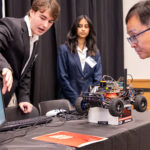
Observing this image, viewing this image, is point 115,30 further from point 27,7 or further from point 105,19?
point 27,7

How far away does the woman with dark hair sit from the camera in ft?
9.61

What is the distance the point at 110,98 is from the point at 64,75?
152 centimetres

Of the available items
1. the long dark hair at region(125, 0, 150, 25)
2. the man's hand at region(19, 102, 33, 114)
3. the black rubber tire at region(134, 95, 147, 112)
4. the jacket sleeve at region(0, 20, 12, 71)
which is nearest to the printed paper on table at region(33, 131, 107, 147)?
the black rubber tire at region(134, 95, 147, 112)

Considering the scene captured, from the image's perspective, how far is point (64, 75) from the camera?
114 inches

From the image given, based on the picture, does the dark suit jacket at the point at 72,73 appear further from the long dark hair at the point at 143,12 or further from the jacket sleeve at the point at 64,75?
the long dark hair at the point at 143,12

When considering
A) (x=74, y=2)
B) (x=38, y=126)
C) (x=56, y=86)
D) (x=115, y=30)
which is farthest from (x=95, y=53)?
(x=38, y=126)

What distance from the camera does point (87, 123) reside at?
1.46m

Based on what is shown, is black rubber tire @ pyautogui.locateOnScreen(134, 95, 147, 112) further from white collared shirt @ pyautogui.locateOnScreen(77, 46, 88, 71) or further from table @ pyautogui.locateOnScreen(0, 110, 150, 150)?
white collared shirt @ pyautogui.locateOnScreen(77, 46, 88, 71)

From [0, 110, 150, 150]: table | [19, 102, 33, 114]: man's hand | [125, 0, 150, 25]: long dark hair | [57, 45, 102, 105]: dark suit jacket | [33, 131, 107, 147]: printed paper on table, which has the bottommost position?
[0, 110, 150, 150]: table

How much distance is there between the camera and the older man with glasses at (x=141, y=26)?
110 centimetres

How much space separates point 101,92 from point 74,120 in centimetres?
26

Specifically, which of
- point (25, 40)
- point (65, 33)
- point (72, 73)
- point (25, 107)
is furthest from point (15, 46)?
point (65, 33)

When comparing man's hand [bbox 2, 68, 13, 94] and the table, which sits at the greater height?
man's hand [bbox 2, 68, 13, 94]

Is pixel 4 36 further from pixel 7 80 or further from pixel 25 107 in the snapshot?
pixel 7 80
